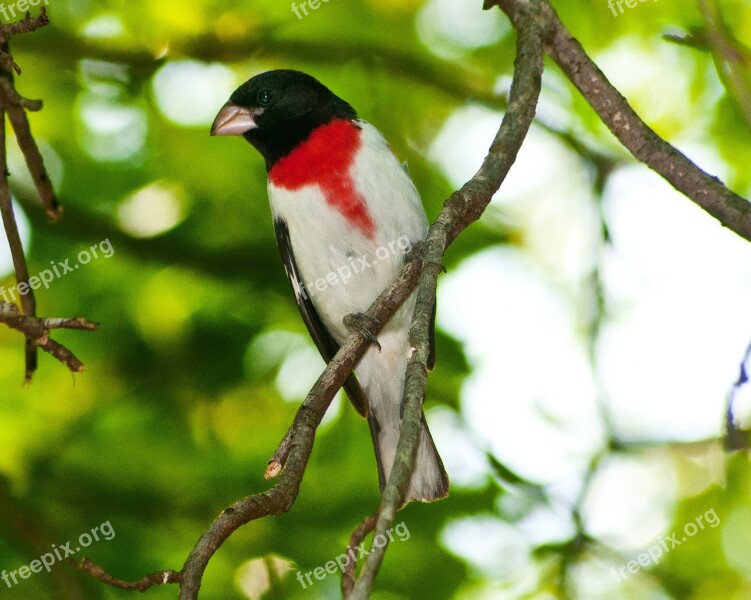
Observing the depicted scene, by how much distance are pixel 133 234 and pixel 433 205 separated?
1658 millimetres

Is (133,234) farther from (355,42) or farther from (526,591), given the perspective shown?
(526,591)

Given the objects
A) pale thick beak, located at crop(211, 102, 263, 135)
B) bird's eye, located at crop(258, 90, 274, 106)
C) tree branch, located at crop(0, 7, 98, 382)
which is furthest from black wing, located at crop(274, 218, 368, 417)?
tree branch, located at crop(0, 7, 98, 382)

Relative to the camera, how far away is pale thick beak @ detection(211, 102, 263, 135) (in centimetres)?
452

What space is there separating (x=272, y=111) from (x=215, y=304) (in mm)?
1079

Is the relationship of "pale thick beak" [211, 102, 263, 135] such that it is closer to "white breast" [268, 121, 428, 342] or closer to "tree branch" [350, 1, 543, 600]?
"white breast" [268, 121, 428, 342]

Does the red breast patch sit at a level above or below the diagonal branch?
below

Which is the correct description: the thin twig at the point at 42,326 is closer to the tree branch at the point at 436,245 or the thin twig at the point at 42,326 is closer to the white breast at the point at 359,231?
the tree branch at the point at 436,245

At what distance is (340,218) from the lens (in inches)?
167

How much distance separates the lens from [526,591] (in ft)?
14.9

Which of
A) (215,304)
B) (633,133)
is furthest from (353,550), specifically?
(215,304)

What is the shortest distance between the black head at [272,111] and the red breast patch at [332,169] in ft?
0.35

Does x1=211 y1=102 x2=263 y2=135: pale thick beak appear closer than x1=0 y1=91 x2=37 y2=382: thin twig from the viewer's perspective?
No

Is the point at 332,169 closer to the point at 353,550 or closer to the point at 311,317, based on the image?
the point at 311,317

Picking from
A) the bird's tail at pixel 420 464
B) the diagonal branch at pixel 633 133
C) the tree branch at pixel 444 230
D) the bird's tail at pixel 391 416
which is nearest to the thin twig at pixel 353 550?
the tree branch at pixel 444 230
